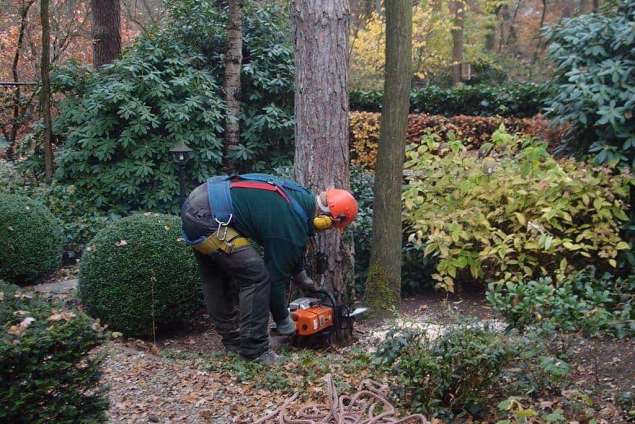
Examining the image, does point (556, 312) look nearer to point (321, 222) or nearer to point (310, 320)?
point (321, 222)

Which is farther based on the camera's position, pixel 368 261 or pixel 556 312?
pixel 368 261

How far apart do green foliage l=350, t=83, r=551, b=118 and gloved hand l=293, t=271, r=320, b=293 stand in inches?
313

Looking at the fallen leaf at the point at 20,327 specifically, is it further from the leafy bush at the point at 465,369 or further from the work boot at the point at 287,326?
the work boot at the point at 287,326

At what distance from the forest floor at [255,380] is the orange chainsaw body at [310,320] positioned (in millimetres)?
200

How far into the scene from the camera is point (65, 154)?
9453 millimetres

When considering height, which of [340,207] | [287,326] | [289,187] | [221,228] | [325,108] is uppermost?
[325,108]

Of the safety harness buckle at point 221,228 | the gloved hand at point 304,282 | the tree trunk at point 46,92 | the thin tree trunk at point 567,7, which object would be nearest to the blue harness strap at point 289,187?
the safety harness buckle at point 221,228

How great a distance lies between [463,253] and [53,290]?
4.63 m

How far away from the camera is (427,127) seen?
11.8 meters

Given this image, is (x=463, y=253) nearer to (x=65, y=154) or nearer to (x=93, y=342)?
(x=93, y=342)

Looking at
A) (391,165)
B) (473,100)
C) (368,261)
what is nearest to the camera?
(391,165)

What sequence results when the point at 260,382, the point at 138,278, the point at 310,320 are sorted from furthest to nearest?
1. the point at 138,278
2. the point at 310,320
3. the point at 260,382

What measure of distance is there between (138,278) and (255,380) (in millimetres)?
2151

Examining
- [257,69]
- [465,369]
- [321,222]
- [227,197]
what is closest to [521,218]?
[321,222]
